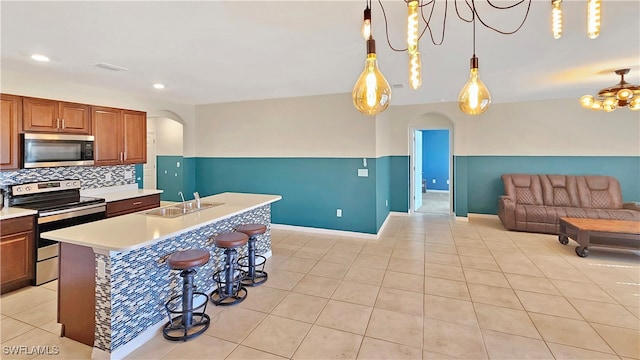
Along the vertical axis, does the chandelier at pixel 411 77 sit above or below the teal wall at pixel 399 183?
above

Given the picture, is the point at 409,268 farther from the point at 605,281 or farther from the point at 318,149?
the point at 318,149

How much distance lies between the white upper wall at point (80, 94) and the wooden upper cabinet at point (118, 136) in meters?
0.34

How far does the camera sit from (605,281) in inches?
131

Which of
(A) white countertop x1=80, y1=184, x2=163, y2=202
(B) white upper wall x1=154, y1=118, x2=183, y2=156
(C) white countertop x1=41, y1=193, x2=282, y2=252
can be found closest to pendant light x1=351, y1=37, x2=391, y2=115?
(C) white countertop x1=41, y1=193, x2=282, y2=252

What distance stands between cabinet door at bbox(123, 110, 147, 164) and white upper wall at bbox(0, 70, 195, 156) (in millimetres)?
309

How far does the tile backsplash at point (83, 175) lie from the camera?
3.54 m

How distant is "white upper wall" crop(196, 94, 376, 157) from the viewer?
16.5ft


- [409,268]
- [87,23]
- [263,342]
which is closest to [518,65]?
[409,268]

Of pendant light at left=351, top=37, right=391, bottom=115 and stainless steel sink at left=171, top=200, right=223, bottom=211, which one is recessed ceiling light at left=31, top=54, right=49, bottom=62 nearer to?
stainless steel sink at left=171, top=200, right=223, bottom=211

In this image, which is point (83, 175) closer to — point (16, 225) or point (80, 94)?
point (80, 94)

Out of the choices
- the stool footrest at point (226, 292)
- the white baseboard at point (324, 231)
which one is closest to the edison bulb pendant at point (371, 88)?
the stool footrest at point (226, 292)

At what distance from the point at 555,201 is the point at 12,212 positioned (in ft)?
26.5

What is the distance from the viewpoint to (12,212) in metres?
3.09

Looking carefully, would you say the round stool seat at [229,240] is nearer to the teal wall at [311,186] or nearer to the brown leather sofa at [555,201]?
the teal wall at [311,186]
